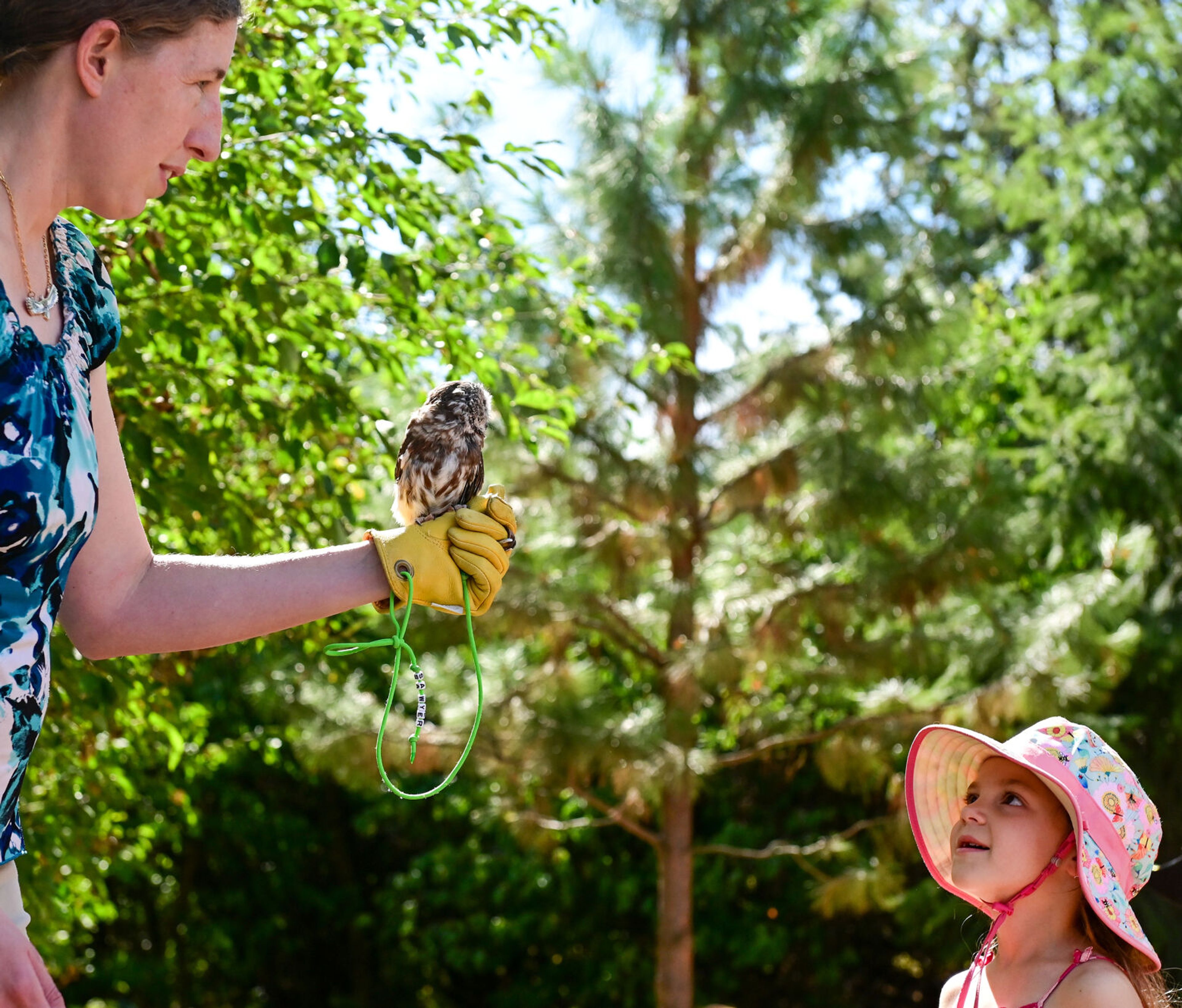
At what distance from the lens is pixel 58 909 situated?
450cm

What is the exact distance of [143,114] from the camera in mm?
1217

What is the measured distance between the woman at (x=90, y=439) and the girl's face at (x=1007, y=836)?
125 centimetres

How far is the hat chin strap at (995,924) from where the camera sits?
2215 millimetres

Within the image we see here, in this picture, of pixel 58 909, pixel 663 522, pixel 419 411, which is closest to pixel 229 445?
pixel 58 909

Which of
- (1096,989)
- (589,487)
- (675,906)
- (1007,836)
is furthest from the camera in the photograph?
(675,906)

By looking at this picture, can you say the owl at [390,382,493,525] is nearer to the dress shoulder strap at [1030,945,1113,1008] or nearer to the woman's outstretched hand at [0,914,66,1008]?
the woman's outstretched hand at [0,914,66,1008]

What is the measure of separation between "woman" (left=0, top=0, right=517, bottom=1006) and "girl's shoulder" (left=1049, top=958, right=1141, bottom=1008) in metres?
1.27

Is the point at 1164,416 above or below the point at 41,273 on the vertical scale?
above

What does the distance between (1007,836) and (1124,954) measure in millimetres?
257

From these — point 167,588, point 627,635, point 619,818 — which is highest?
point 627,635

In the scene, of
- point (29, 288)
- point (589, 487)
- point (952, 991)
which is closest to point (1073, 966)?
point (952, 991)

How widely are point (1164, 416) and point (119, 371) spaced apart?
615 cm

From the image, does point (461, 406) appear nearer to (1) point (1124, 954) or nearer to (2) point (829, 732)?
(1) point (1124, 954)

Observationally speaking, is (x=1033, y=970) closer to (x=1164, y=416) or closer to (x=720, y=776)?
(x=1164, y=416)
